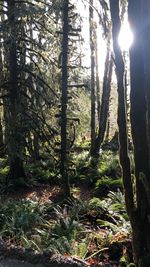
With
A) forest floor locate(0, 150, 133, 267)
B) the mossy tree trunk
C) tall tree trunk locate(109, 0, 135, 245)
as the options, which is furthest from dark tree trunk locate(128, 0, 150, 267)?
forest floor locate(0, 150, 133, 267)

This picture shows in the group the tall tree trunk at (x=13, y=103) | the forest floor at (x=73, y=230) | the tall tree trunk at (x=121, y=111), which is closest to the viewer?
the tall tree trunk at (x=121, y=111)

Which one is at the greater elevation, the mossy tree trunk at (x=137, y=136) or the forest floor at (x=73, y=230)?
the mossy tree trunk at (x=137, y=136)

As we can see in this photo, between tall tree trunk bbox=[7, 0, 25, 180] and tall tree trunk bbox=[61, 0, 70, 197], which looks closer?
tall tree trunk bbox=[61, 0, 70, 197]

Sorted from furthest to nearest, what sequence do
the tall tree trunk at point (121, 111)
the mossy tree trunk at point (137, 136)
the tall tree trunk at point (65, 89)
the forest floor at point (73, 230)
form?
the tall tree trunk at point (65, 89)
the forest floor at point (73, 230)
the tall tree trunk at point (121, 111)
the mossy tree trunk at point (137, 136)

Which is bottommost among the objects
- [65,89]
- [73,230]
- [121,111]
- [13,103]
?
[73,230]

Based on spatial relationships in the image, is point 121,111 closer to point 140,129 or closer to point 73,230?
point 140,129

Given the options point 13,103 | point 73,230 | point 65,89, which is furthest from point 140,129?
point 13,103

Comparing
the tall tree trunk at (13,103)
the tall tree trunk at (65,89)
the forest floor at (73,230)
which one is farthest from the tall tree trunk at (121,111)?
the tall tree trunk at (13,103)

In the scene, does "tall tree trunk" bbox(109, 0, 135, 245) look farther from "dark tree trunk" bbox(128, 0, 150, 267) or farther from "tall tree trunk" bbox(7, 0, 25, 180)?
"tall tree trunk" bbox(7, 0, 25, 180)

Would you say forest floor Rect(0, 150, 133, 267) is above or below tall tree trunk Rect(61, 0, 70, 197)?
below

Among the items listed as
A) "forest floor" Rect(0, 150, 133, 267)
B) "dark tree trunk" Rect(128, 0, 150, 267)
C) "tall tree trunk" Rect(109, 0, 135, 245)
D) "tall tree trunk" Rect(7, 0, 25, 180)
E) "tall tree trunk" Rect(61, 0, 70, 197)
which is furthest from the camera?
"tall tree trunk" Rect(7, 0, 25, 180)

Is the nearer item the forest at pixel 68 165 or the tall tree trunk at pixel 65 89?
the forest at pixel 68 165

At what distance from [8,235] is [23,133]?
5.72 m

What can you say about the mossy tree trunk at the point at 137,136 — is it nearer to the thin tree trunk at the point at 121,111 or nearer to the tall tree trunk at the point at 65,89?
the thin tree trunk at the point at 121,111
